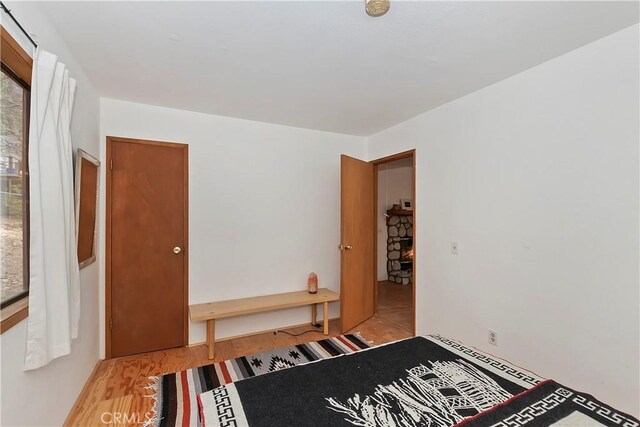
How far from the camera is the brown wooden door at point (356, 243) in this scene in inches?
131

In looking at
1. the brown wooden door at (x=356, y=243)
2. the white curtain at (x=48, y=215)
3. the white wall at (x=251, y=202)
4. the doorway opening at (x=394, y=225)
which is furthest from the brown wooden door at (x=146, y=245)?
the doorway opening at (x=394, y=225)

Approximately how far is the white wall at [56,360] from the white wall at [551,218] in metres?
2.96

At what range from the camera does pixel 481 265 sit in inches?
98.3

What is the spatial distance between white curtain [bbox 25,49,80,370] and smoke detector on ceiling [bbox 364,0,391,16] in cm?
159

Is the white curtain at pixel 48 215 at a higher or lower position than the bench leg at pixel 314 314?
higher

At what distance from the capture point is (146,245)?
2.85 metres

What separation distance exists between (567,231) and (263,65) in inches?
93.8

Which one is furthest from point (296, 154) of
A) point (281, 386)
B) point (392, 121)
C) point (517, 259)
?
point (281, 386)

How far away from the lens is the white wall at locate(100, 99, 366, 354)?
301cm

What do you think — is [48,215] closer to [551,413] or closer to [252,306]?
[252,306]

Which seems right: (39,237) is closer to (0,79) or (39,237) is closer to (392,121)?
(0,79)

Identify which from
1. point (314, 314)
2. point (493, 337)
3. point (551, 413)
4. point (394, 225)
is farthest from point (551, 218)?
point (394, 225)

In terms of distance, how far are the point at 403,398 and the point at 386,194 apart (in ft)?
17.1

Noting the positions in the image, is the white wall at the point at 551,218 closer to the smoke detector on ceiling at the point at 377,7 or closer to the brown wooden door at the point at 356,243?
the brown wooden door at the point at 356,243
